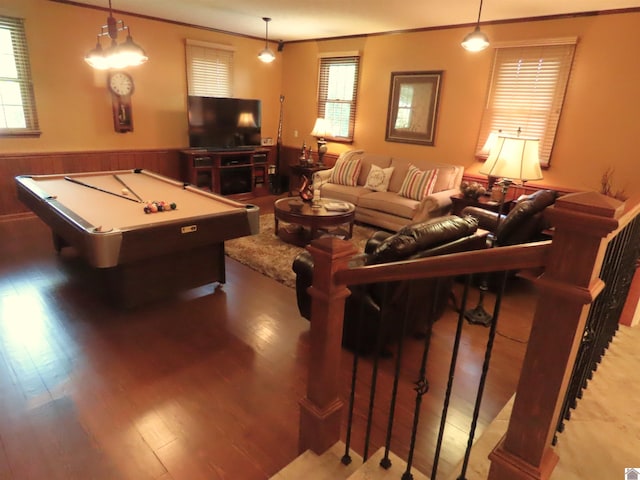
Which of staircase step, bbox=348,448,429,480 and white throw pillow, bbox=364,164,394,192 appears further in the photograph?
white throw pillow, bbox=364,164,394,192

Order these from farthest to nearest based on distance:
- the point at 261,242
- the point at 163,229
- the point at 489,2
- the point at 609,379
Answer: the point at 261,242
the point at 489,2
the point at 163,229
the point at 609,379

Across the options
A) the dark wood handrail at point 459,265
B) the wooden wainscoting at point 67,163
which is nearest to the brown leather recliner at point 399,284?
the dark wood handrail at point 459,265

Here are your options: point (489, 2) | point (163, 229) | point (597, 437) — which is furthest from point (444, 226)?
point (489, 2)

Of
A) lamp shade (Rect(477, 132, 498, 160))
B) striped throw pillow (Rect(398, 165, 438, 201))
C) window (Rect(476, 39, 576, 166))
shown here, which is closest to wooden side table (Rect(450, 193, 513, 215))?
striped throw pillow (Rect(398, 165, 438, 201))

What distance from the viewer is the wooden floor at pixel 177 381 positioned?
1890mm

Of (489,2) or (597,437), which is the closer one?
(597,437)

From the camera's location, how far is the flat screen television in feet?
20.3

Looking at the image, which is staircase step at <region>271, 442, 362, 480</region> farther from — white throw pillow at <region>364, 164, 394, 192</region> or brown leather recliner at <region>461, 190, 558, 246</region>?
white throw pillow at <region>364, 164, 394, 192</region>

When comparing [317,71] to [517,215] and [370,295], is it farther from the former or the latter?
[370,295]

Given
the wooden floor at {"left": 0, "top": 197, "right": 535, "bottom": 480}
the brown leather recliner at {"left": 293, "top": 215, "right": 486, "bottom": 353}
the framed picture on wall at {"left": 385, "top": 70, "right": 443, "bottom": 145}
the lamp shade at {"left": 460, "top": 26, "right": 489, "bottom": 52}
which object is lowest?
the wooden floor at {"left": 0, "top": 197, "right": 535, "bottom": 480}

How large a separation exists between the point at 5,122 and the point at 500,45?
243 inches

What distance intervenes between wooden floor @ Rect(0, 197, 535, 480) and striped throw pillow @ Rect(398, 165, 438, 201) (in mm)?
1922

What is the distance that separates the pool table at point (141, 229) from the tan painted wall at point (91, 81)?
1.71 meters

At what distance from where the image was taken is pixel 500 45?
4871 mm
